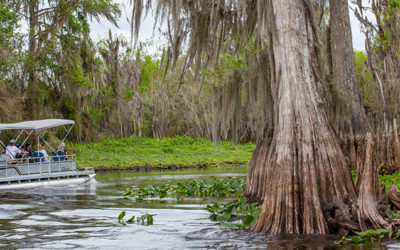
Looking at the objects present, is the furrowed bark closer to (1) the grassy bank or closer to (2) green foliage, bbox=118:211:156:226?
(2) green foliage, bbox=118:211:156:226

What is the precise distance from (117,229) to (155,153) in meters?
26.6

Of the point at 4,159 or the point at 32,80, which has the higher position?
the point at 32,80

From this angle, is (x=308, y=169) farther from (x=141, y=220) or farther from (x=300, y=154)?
(x=141, y=220)

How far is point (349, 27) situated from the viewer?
14.4m

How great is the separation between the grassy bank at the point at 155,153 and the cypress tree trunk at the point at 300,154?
59.8 ft

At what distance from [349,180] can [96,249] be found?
400 centimetres

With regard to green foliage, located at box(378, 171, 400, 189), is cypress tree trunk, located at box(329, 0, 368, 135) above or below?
above

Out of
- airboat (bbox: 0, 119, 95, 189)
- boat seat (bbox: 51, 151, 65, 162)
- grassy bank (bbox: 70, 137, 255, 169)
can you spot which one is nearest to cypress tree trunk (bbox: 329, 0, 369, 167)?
airboat (bbox: 0, 119, 95, 189)

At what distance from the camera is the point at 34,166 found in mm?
18562

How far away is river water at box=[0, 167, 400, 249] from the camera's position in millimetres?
7508

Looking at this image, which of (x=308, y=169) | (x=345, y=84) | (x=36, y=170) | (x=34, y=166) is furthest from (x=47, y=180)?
(x=308, y=169)

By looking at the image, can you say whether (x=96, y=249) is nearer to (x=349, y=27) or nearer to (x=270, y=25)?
(x=270, y=25)

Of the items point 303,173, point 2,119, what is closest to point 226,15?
point 303,173

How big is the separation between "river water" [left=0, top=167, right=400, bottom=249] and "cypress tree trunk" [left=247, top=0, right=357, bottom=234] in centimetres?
38
